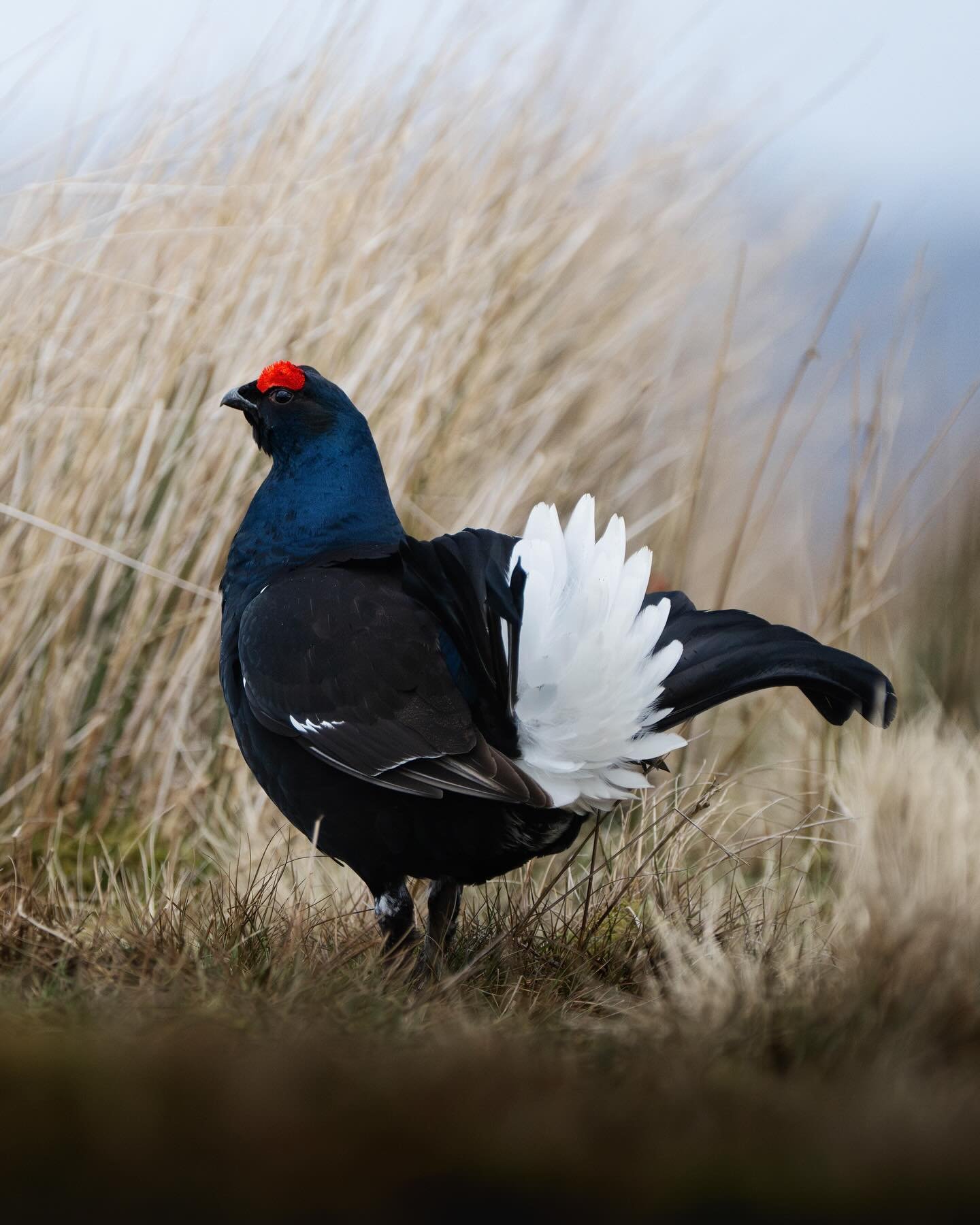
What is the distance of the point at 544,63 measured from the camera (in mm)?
3611

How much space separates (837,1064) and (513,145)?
2.81 m

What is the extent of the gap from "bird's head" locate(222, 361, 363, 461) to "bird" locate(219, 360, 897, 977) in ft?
0.92

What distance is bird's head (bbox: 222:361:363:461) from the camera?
228cm

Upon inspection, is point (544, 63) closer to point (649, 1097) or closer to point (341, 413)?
point (341, 413)

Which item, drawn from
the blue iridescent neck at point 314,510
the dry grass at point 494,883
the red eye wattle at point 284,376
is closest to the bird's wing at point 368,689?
the blue iridescent neck at point 314,510

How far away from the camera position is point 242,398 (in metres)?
2.36

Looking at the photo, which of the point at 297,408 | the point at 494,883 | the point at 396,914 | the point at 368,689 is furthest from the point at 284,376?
the point at 494,883

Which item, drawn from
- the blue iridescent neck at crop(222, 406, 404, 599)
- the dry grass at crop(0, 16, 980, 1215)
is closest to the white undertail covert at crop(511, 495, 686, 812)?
the dry grass at crop(0, 16, 980, 1215)

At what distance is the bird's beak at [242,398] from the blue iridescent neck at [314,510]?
0.11m

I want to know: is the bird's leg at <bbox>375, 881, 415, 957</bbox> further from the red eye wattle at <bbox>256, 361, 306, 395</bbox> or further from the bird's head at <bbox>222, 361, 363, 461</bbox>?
the red eye wattle at <bbox>256, 361, 306, 395</bbox>

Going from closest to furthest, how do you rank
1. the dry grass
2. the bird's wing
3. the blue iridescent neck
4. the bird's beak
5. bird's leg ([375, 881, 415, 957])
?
the dry grass → the bird's wing → bird's leg ([375, 881, 415, 957]) → the blue iridescent neck → the bird's beak

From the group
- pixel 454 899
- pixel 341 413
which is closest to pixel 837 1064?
pixel 454 899

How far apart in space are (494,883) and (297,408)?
40.7 inches

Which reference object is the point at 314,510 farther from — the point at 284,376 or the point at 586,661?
→ the point at 586,661
